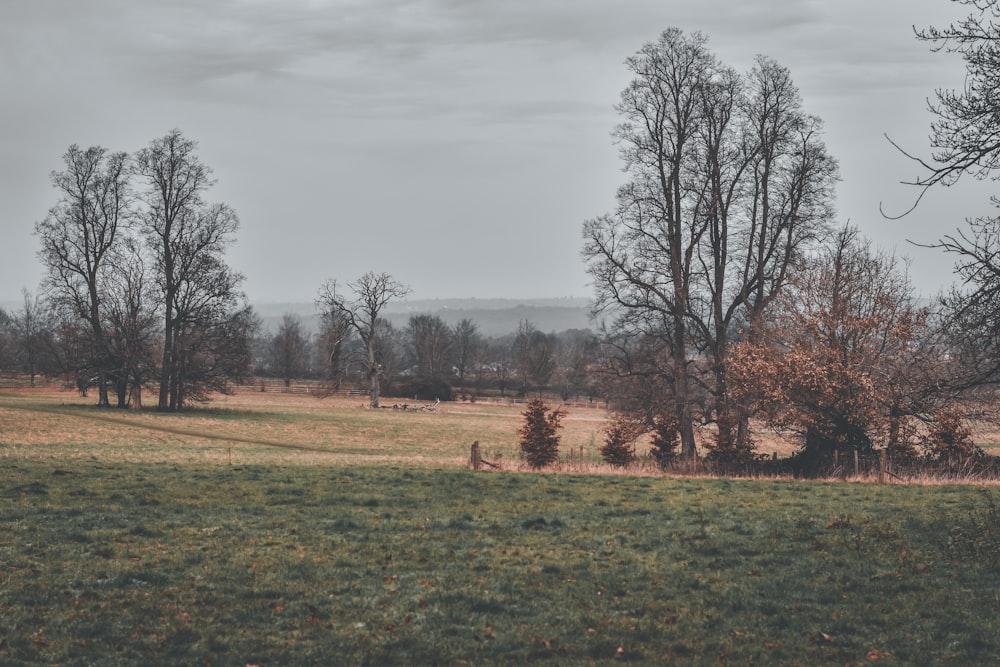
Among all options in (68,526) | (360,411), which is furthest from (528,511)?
(360,411)

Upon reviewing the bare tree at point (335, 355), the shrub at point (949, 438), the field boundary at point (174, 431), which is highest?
the bare tree at point (335, 355)

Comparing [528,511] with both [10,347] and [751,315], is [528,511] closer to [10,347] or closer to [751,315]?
[751,315]

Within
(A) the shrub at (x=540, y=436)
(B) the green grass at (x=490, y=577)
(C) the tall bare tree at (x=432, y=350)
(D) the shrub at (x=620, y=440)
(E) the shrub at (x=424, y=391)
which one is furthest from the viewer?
(C) the tall bare tree at (x=432, y=350)

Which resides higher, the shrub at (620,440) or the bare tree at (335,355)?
the bare tree at (335,355)

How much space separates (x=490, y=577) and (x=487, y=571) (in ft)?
1.35

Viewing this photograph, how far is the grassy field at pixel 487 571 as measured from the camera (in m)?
9.14

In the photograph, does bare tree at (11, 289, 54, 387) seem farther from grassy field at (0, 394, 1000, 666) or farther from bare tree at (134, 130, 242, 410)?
grassy field at (0, 394, 1000, 666)

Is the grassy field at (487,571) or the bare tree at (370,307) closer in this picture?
the grassy field at (487,571)

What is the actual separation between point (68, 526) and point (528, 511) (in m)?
8.98

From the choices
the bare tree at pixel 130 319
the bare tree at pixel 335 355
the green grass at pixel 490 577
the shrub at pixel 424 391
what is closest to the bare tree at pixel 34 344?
the bare tree at pixel 130 319

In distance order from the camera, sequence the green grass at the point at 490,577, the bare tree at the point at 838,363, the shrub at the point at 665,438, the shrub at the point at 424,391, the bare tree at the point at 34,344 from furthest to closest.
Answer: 1. the shrub at the point at 424,391
2. the bare tree at the point at 34,344
3. the shrub at the point at 665,438
4. the bare tree at the point at 838,363
5. the green grass at the point at 490,577

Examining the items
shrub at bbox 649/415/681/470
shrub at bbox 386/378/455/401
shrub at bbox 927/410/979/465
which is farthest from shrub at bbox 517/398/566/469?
shrub at bbox 386/378/455/401

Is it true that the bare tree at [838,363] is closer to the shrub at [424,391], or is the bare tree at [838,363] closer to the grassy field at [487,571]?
the grassy field at [487,571]

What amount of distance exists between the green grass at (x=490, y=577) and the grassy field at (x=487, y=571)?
0.05 meters
